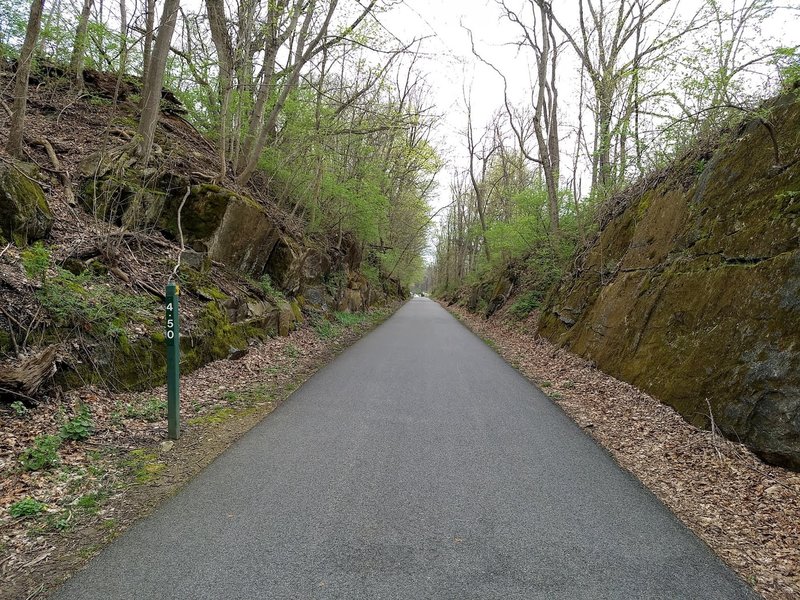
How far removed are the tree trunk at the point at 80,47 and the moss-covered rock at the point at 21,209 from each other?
466 centimetres

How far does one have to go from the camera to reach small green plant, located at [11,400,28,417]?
390 cm

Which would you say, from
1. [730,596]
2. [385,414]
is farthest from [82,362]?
[730,596]

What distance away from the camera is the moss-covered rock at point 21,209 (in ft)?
17.5

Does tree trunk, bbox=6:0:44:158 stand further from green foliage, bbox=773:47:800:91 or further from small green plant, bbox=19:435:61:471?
green foliage, bbox=773:47:800:91

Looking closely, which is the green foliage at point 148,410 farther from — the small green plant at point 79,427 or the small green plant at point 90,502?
the small green plant at point 90,502

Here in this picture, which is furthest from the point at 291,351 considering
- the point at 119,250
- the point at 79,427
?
the point at 79,427

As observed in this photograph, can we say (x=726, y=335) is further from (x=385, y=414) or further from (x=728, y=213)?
(x=385, y=414)

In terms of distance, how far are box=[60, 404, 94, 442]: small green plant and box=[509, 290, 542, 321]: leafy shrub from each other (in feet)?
44.6

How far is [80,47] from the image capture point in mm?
9039

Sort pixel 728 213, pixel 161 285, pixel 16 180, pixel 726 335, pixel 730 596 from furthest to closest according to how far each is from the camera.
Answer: pixel 161 285
pixel 728 213
pixel 16 180
pixel 726 335
pixel 730 596

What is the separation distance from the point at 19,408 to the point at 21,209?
2942mm

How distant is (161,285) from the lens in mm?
6883

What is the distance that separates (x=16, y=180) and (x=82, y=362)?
2645 mm

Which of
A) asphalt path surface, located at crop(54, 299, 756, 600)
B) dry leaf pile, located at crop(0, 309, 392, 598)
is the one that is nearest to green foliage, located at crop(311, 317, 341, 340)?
dry leaf pile, located at crop(0, 309, 392, 598)
